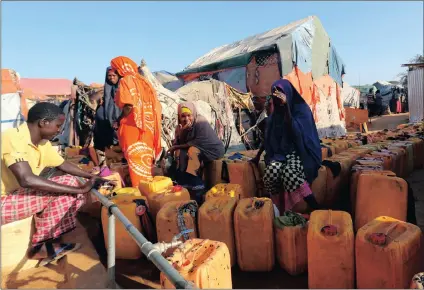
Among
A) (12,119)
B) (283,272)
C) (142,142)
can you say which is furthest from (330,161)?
(12,119)

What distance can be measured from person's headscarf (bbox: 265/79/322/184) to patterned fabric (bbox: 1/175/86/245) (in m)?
2.04

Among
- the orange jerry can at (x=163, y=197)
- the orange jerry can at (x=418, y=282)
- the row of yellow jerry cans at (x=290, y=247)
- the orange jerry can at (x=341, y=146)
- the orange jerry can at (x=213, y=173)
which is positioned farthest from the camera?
the orange jerry can at (x=341, y=146)

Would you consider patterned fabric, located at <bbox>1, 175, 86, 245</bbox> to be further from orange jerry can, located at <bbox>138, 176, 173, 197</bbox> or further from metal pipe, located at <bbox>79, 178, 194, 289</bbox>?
metal pipe, located at <bbox>79, 178, 194, 289</bbox>

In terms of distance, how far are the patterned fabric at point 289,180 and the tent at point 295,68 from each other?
677cm

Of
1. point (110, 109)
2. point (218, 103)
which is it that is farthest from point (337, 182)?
point (218, 103)

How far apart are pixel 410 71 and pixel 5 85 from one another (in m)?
16.3

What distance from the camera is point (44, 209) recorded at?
2.62 metres

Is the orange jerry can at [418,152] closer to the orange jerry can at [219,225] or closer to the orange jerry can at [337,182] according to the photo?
the orange jerry can at [337,182]

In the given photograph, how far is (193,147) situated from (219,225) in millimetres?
1791

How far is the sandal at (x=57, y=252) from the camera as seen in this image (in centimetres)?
262

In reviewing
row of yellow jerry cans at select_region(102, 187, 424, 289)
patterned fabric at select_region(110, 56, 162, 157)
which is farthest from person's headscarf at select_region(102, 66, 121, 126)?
row of yellow jerry cans at select_region(102, 187, 424, 289)

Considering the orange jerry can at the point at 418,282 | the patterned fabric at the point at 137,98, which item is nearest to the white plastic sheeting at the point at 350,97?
the patterned fabric at the point at 137,98

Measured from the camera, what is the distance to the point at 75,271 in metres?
2.52

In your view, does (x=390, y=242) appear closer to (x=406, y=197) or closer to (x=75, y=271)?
(x=406, y=197)
